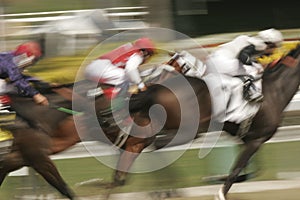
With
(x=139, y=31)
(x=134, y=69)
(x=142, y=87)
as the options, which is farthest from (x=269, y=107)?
(x=139, y=31)

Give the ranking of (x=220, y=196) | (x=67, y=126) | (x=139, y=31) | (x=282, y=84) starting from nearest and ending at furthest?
(x=67, y=126), (x=220, y=196), (x=282, y=84), (x=139, y=31)

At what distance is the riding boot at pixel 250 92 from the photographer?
6863 mm

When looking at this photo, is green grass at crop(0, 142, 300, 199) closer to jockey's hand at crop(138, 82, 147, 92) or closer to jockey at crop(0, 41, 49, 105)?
jockey's hand at crop(138, 82, 147, 92)

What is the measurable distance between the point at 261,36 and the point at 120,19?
5195mm

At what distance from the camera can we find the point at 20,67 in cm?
623

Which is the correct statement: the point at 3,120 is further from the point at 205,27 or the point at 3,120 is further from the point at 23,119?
the point at 205,27

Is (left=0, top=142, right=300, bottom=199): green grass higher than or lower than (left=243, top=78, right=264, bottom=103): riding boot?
lower

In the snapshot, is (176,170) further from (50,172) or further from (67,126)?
(50,172)

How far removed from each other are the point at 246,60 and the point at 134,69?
3.41 ft

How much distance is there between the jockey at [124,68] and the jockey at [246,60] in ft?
2.11

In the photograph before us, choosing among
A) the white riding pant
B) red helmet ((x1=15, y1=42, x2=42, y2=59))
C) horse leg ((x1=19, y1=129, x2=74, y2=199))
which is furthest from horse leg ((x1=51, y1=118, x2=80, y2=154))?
red helmet ((x1=15, y1=42, x2=42, y2=59))

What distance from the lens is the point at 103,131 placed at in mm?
6699

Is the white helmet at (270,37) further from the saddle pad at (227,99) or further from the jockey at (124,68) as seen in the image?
the jockey at (124,68)

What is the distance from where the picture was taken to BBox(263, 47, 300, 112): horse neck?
23.3 feet
